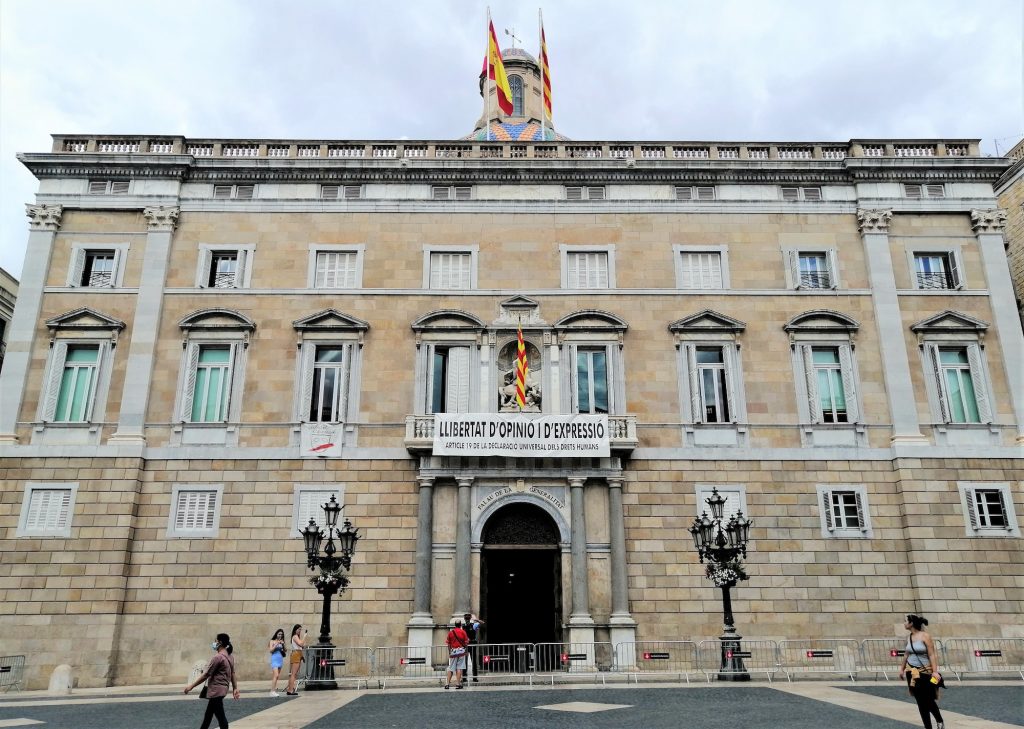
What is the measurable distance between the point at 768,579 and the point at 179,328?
68.5ft

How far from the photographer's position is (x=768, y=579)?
2491cm

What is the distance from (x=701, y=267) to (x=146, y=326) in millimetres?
19149

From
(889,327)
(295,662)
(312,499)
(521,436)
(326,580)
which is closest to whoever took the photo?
(295,662)

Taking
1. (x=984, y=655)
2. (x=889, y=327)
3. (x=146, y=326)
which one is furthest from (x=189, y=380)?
(x=984, y=655)

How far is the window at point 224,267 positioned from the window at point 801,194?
19.3 meters

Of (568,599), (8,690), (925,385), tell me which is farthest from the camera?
(925,385)

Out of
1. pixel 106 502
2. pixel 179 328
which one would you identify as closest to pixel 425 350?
pixel 179 328

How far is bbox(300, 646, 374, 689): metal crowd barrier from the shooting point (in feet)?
65.3

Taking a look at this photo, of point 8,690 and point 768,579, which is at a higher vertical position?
point 768,579

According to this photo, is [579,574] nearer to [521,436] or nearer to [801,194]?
[521,436]

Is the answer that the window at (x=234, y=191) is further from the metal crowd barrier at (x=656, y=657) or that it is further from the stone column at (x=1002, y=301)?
the stone column at (x=1002, y=301)

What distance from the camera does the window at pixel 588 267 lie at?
1105 inches

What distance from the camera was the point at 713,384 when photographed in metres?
27.0

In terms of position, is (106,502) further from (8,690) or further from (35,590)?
(8,690)
